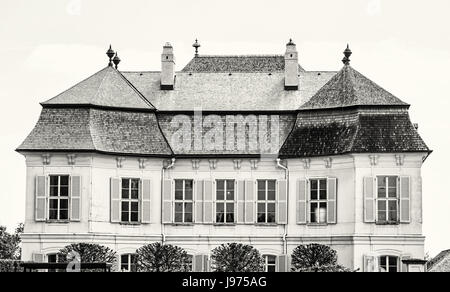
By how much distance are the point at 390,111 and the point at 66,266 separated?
50.1 feet

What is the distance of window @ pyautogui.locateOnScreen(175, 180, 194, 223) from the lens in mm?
54031

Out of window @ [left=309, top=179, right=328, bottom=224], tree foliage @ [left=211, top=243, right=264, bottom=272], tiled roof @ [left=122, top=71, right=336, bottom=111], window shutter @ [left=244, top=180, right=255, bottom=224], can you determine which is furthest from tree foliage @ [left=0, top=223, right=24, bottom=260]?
window @ [left=309, top=179, right=328, bottom=224]

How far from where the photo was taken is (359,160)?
169 feet

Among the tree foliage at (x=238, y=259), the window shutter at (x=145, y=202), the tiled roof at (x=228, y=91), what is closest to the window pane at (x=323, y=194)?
the tree foliage at (x=238, y=259)

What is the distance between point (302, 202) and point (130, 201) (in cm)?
720

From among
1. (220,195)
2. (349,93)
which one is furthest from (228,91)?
(349,93)

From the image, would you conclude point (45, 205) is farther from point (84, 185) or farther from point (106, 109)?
point (106, 109)

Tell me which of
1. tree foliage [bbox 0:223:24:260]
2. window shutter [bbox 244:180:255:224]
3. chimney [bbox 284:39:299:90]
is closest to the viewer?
window shutter [bbox 244:180:255:224]

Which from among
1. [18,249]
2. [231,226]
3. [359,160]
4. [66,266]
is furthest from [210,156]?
[18,249]

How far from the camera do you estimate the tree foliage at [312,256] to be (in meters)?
51.1

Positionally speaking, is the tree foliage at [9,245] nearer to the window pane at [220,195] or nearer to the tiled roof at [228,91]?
the tiled roof at [228,91]

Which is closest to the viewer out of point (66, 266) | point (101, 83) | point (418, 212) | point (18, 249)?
point (66, 266)

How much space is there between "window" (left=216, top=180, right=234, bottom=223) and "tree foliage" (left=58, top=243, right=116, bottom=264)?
17.4ft

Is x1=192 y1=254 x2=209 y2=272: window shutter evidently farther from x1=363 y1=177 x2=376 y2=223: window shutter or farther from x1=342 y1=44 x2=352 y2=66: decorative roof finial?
x1=342 y1=44 x2=352 y2=66: decorative roof finial
